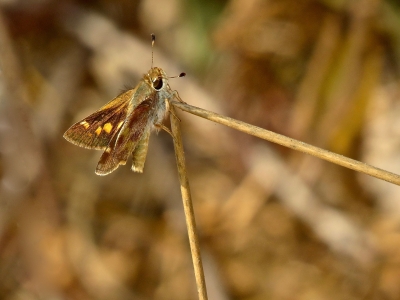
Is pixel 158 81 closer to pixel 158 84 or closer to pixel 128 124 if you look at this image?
pixel 158 84

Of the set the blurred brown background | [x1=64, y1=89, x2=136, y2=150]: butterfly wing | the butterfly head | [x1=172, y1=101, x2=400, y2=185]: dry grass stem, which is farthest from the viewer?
the blurred brown background

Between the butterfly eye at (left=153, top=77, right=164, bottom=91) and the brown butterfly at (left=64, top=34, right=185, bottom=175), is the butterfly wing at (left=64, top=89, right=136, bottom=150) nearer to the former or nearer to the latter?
the brown butterfly at (left=64, top=34, right=185, bottom=175)

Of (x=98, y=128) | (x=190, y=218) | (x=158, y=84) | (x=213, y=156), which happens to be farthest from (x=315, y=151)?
(x=213, y=156)

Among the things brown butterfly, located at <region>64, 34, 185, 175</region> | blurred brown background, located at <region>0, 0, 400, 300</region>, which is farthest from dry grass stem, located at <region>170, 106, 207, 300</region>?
blurred brown background, located at <region>0, 0, 400, 300</region>

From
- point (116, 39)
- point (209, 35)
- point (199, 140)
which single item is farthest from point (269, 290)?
point (116, 39)

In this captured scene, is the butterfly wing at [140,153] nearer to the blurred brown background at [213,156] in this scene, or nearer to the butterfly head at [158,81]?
the butterfly head at [158,81]

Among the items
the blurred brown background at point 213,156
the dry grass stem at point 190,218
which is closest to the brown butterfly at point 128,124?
the dry grass stem at point 190,218
